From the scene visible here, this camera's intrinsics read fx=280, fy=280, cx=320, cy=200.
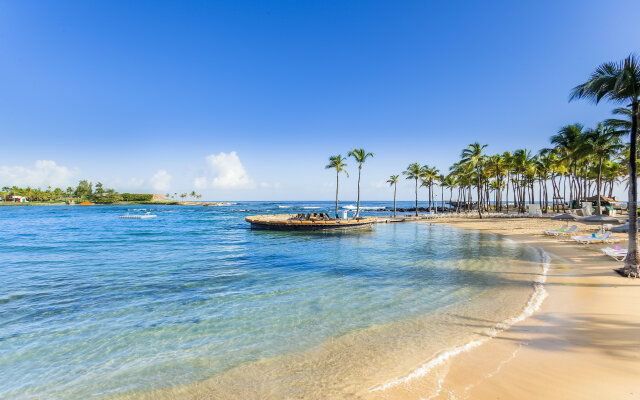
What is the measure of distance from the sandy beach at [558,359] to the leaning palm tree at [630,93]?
9.38ft

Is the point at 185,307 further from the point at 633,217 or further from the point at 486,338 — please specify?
the point at 633,217

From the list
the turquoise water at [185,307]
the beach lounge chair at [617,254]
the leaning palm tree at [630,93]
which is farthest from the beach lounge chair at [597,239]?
the leaning palm tree at [630,93]

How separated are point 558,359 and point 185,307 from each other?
952cm

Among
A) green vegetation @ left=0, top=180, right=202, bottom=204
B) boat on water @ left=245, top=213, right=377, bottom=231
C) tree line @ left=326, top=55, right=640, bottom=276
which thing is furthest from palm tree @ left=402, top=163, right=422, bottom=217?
green vegetation @ left=0, top=180, right=202, bottom=204

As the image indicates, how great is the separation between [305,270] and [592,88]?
1465 centimetres

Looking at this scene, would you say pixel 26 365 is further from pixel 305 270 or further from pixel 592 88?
pixel 592 88

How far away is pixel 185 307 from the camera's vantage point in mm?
8945

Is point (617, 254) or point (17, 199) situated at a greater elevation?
point (17, 199)

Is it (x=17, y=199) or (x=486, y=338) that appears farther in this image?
(x=17, y=199)

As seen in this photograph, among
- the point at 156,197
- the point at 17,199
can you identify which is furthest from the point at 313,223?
the point at 156,197

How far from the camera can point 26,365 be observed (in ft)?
18.7

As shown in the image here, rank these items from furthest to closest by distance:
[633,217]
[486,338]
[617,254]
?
1. [617,254]
2. [633,217]
3. [486,338]

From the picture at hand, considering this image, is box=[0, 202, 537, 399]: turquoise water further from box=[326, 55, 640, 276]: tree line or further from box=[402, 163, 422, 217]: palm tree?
box=[402, 163, 422, 217]: palm tree

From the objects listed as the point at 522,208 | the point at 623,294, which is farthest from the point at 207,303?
the point at 522,208
